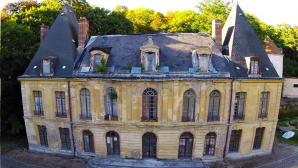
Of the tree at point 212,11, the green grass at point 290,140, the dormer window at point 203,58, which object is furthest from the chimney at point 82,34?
the tree at point 212,11

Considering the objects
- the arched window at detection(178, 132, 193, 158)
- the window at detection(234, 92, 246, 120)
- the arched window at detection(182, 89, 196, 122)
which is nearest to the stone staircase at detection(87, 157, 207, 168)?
the arched window at detection(178, 132, 193, 158)

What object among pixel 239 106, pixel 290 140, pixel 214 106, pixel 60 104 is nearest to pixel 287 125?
pixel 290 140

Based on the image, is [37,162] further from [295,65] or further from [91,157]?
[295,65]

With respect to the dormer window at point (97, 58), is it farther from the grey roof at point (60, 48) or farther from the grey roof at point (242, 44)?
the grey roof at point (242, 44)

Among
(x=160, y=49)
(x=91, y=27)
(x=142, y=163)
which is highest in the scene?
(x=91, y=27)

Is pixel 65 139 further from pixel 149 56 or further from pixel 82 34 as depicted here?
pixel 149 56

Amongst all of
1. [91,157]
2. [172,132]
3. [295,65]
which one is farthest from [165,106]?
[295,65]

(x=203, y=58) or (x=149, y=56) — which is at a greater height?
(x=149, y=56)
